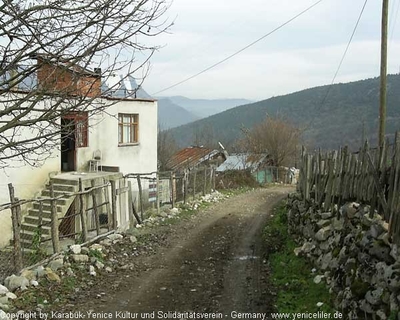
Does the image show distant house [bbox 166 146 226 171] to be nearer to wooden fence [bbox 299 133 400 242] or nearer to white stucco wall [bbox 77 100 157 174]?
white stucco wall [bbox 77 100 157 174]

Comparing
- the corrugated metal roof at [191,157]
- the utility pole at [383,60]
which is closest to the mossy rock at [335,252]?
the utility pole at [383,60]

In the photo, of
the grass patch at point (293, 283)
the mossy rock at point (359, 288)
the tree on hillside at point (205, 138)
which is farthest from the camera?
the tree on hillside at point (205, 138)

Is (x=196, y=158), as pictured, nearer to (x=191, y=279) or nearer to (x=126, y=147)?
(x=126, y=147)

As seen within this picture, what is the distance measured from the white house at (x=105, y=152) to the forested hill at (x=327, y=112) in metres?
28.3

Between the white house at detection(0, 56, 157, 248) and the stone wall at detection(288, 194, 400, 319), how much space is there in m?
8.59

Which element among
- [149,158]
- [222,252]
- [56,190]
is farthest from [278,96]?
[222,252]

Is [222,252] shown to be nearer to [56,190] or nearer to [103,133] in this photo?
[56,190]

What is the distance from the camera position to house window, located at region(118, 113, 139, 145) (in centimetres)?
2310

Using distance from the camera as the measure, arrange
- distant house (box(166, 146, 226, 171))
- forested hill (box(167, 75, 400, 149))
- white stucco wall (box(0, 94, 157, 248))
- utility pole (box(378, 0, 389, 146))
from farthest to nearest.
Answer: forested hill (box(167, 75, 400, 149)) < distant house (box(166, 146, 226, 171)) < white stucco wall (box(0, 94, 157, 248)) < utility pole (box(378, 0, 389, 146))

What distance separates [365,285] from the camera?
5.16 metres

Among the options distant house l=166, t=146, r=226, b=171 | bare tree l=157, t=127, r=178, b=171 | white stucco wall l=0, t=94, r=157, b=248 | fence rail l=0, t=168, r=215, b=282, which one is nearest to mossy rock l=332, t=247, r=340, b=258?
fence rail l=0, t=168, r=215, b=282

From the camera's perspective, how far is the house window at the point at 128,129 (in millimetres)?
23103

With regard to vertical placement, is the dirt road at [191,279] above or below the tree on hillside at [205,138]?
below

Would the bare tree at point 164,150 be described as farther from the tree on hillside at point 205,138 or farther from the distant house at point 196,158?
the tree on hillside at point 205,138
